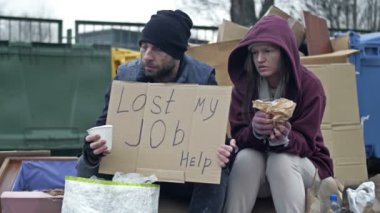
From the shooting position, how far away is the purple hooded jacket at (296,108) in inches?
132

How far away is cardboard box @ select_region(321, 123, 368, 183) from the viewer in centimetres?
487

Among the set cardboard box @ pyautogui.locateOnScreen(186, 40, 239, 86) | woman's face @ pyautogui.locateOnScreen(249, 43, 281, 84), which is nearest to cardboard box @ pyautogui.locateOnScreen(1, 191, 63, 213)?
woman's face @ pyautogui.locateOnScreen(249, 43, 281, 84)

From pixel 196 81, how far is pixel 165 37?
262 mm

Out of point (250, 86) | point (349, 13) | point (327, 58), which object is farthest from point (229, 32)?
point (349, 13)

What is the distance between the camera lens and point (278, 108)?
10.2 ft

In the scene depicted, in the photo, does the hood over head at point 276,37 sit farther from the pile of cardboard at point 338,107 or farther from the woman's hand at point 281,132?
the pile of cardboard at point 338,107

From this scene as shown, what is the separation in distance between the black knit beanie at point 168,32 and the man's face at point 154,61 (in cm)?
2

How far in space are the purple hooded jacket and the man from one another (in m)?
0.21

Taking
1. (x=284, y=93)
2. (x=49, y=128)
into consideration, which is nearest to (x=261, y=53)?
(x=284, y=93)

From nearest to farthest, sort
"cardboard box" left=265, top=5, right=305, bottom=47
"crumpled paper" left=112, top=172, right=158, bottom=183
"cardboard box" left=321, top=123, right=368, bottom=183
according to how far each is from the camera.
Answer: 1. "crumpled paper" left=112, top=172, right=158, bottom=183
2. "cardboard box" left=321, top=123, right=368, bottom=183
3. "cardboard box" left=265, top=5, right=305, bottom=47

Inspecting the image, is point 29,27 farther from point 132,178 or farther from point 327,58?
point 132,178

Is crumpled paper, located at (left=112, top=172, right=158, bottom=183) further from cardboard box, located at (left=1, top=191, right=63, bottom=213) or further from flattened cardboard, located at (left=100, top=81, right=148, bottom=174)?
cardboard box, located at (left=1, top=191, right=63, bottom=213)

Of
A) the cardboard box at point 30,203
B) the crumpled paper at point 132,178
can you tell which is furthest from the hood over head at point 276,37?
the cardboard box at point 30,203

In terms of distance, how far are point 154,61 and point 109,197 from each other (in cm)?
74
